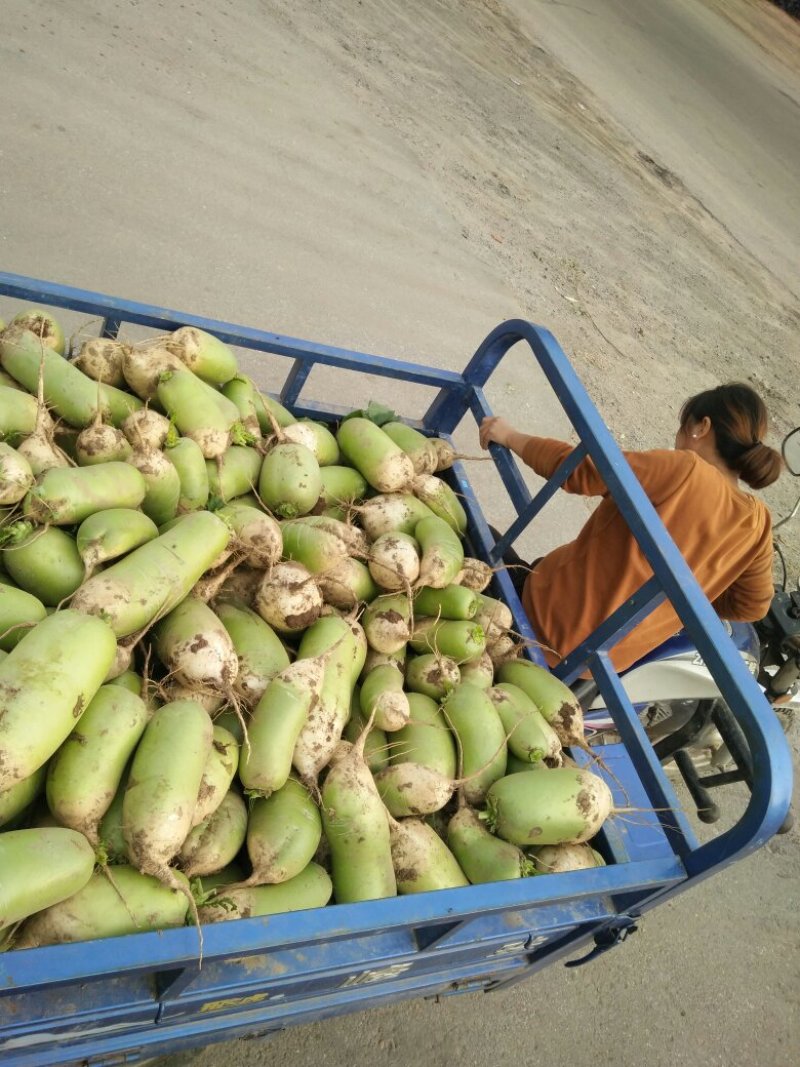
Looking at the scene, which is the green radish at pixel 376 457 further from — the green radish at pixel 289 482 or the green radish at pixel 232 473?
the green radish at pixel 232 473

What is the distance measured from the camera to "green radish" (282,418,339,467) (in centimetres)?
273

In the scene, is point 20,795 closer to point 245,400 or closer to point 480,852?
point 480,852

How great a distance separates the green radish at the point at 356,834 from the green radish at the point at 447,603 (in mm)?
700

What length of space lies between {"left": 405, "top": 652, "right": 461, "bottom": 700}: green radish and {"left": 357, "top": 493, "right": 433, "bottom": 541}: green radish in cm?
47

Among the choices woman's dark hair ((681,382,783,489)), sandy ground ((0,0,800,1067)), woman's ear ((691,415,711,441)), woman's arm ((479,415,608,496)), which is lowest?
sandy ground ((0,0,800,1067))

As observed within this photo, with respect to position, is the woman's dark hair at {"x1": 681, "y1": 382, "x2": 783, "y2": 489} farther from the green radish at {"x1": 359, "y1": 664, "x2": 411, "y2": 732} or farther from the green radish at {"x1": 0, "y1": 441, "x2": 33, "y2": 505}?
the green radish at {"x1": 0, "y1": 441, "x2": 33, "y2": 505}

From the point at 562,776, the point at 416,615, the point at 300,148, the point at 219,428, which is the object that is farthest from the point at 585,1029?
the point at 300,148

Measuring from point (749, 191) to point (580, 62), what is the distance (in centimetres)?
310

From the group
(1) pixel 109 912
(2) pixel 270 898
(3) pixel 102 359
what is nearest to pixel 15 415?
(3) pixel 102 359

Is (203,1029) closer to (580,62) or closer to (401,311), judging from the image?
(401,311)

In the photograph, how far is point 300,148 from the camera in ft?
21.7

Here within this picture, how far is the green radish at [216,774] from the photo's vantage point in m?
1.73

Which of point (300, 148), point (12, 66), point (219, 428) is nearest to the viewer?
point (219, 428)

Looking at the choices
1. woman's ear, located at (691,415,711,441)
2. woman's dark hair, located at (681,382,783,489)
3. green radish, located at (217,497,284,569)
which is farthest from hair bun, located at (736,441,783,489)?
green radish, located at (217,497,284,569)
